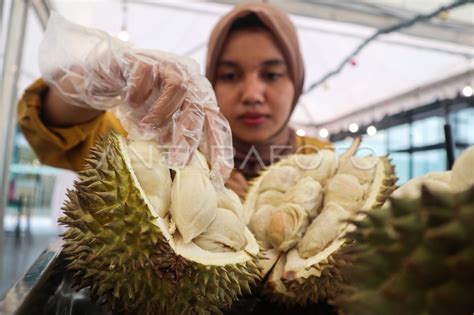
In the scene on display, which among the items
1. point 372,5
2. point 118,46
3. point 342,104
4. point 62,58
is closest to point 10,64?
point 62,58

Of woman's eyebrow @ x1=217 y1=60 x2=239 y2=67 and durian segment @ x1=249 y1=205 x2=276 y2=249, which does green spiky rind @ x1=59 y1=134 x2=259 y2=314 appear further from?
woman's eyebrow @ x1=217 y1=60 x2=239 y2=67

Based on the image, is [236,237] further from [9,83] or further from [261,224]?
[9,83]

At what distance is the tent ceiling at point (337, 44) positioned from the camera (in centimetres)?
364

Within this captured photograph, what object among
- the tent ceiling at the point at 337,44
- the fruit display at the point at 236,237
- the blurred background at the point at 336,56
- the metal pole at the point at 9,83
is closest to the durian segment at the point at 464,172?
the fruit display at the point at 236,237

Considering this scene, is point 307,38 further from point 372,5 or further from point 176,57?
point 176,57

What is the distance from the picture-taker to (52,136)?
3.46 ft

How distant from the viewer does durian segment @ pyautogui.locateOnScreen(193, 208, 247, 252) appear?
1.54 ft

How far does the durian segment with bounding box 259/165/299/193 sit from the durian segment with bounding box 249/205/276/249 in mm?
Result: 58

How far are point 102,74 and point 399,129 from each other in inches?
147

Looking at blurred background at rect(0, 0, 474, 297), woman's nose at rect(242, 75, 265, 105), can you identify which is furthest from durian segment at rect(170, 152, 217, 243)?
blurred background at rect(0, 0, 474, 297)

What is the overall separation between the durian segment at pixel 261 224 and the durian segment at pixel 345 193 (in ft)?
0.30

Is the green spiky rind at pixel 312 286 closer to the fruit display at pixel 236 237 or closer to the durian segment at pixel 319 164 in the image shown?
the fruit display at pixel 236 237

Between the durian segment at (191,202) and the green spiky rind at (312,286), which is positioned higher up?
the durian segment at (191,202)

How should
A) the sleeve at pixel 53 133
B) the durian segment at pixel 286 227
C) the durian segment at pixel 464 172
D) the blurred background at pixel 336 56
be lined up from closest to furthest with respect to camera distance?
the durian segment at pixel 464 172 < the durian segment at pixel 286 227 < the sleeve at pixel 53 133 < the blurred background at pixel 336 56
